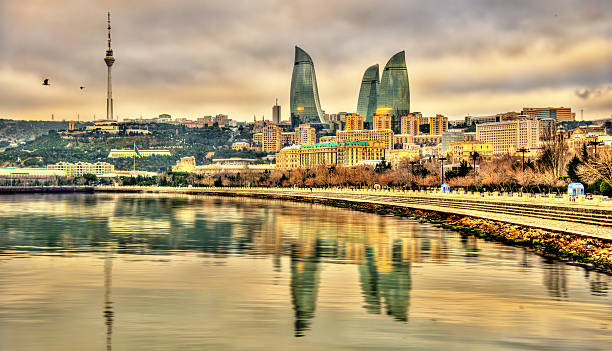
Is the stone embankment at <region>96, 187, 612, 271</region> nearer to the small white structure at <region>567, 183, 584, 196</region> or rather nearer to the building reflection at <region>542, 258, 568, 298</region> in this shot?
the small white structure at <region>567, 183, 584, 196</region>

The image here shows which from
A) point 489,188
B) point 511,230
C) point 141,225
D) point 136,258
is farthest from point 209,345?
point 489,188

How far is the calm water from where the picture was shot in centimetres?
1847

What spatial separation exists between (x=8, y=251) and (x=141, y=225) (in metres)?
26.4

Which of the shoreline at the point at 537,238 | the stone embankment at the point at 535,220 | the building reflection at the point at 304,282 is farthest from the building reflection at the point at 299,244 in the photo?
the stone embankment at the point at 535,220

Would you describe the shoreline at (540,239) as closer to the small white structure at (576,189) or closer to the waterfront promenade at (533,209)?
the waterfront promenade at (533,209)

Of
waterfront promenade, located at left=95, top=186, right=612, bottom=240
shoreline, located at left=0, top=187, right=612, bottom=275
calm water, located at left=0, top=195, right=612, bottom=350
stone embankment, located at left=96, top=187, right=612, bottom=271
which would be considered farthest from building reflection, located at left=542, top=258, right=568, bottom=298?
waterfront promenade, located at left=95, top=186, right=612, bottom=240

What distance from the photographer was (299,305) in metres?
23.5

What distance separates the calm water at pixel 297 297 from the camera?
1847cm

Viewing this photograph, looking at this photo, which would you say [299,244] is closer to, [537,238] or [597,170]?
[537,238]

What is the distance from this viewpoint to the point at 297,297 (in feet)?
82.3

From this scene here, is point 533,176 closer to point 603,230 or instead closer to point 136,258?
point 603,230

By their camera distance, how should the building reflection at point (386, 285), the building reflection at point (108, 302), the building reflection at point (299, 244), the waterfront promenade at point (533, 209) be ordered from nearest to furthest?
the building reflection at point (108, 302) → the building reflection at point (386, 285) → the building reflection at point (299, 244) → the waterfront promenade at point (533, 209)

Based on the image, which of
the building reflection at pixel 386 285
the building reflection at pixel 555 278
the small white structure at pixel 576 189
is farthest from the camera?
the small white structure at pixel 576 189

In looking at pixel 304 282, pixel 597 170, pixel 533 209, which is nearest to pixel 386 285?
pixel 304 282
